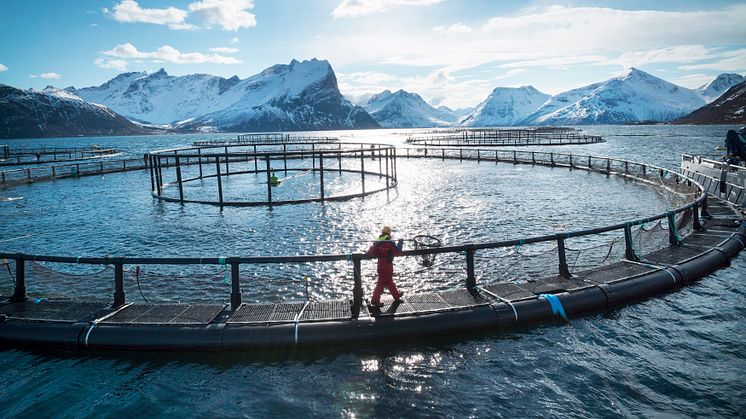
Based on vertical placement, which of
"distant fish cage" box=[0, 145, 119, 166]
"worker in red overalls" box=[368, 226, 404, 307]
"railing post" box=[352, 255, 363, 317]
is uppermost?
"distant fish cage" box=[0, 145, 119, 166]

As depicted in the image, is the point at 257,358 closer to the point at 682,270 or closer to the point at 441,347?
the point at 441,347

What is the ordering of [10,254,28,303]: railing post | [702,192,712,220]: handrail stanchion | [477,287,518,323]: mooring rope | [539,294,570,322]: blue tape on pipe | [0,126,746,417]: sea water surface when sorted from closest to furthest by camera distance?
1. [0,126,746,417]: sea water surface
2. [477,287,518,323]: mooring rope
3. [539,294,570,322]: blue tape on pipe
4. [10,254,28,303]: railing post
5. [702,192,712,220]: handrail stanchion

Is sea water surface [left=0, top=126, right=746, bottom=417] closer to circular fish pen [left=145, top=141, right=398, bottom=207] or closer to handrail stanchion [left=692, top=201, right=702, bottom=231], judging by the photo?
handrail stanchion [left=692, top=201, right=702, bottom=231]

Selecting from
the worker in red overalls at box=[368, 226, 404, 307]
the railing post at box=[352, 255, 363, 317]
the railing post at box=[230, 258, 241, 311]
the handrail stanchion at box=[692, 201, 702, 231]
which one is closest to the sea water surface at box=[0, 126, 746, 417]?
the railing post at box=[352, 255, 363, 317]

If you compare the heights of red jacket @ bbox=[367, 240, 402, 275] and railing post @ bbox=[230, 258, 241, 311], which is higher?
red jacket @ bbox=[367, 240, 402, 275]

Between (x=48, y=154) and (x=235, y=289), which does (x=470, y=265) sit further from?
(x=48, y=154)

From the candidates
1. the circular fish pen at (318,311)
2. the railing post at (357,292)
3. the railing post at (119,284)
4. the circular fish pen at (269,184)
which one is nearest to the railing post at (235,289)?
the circular fish pen at (318,311)

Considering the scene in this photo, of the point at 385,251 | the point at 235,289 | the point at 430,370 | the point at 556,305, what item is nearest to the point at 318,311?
the point at 235,289

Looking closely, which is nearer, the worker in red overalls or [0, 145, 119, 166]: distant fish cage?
the worker in red overalls

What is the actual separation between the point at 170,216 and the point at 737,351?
2725cm

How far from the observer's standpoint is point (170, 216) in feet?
92.6

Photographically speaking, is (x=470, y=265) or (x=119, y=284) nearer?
(x=119, y=284)

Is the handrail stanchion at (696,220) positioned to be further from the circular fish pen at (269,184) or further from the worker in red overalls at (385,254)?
the circular fish pen at (269,184)

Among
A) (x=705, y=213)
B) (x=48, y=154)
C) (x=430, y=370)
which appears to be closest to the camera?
(x=430, y=370)
